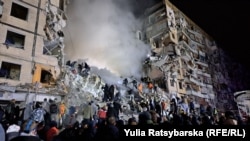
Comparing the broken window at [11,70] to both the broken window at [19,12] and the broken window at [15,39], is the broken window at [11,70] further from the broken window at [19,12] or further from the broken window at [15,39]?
the broken window at [19,12]

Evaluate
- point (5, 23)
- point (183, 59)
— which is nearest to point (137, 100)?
point (5, 23)

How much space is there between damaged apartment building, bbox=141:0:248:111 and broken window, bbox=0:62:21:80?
2253 centimetres

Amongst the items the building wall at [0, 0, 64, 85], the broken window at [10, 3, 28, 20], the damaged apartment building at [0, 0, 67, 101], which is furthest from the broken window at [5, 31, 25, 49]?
the broken window at [10, 3, 28, 20]

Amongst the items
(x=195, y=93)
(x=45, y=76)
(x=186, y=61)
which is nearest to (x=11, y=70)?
(x=45, y=76)

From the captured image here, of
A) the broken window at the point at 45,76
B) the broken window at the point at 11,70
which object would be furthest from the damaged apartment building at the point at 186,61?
the broken window at the point at 11,70

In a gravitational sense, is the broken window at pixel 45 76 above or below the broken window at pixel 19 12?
below

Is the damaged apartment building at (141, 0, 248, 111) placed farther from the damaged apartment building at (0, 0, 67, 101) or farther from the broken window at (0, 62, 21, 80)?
the broken window at (0, 62, 21, 80)

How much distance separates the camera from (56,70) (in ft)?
74.8

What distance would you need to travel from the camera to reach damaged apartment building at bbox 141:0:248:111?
123 ft

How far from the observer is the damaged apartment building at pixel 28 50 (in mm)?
18406

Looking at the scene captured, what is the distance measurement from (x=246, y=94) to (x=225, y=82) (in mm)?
36088

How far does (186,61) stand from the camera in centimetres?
4156

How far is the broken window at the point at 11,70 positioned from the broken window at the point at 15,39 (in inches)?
77.8

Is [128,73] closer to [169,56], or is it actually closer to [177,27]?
[169,56]
